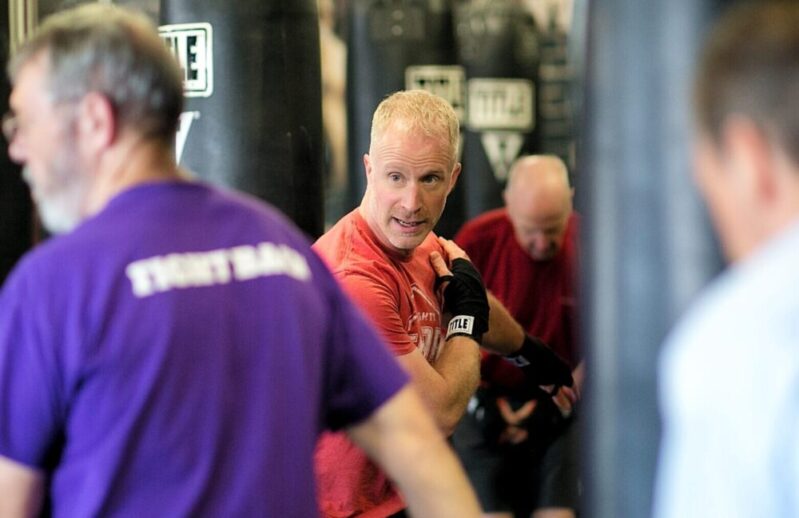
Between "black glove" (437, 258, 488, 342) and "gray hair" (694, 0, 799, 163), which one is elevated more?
"gray hair" (694, 0, 799, 163)

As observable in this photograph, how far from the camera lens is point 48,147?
6.57 ft

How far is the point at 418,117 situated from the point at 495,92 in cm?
391

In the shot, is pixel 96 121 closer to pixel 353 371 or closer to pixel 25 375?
pixel 25 375

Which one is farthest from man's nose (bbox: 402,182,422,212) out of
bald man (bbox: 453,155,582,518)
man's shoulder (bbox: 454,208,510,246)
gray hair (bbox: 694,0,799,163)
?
man's shoulder (bbox: 454,208,510,246)

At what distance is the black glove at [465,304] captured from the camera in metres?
3.40

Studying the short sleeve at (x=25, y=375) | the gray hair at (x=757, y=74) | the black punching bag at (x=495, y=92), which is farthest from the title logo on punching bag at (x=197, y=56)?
the black punching bag at (x=495, y=92)

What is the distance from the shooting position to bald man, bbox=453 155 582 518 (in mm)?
5309

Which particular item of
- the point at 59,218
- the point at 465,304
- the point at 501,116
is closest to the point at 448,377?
the point at 465,304

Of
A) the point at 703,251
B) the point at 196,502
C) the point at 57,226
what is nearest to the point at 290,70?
the point at 57,226

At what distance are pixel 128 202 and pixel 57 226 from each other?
14 centimetres

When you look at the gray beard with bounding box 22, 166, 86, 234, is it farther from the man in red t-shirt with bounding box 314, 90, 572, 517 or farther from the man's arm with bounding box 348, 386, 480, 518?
the man in red t-shirt with bounding box 314, 90, 572, 517

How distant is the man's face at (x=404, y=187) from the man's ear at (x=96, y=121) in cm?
133

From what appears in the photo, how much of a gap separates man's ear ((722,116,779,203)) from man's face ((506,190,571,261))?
387 centimetres

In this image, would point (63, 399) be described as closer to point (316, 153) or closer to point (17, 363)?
point (17, 363)
